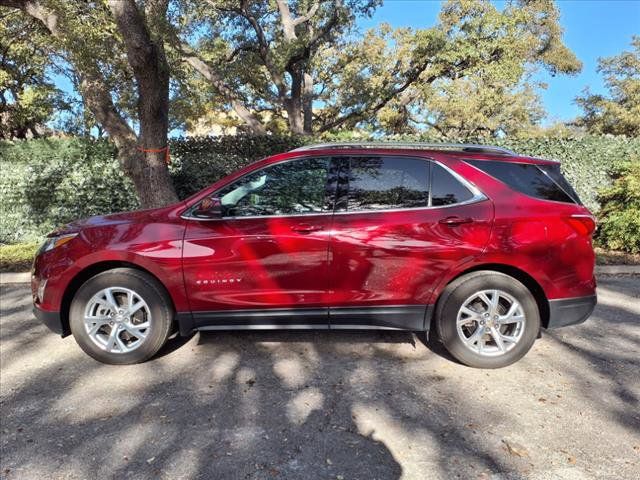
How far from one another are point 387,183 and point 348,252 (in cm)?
66

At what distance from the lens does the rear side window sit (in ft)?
11.9

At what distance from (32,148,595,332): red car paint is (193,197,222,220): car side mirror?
0.19 feet

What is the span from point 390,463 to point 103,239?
2.71 metres

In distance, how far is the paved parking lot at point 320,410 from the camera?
2521mm

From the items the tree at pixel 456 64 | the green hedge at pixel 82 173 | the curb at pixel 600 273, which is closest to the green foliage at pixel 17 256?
the curb at pixel 600 273

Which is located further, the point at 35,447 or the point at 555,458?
the point at 35,447

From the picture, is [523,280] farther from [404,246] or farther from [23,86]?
[23,86]

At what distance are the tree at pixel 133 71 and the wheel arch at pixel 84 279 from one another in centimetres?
436

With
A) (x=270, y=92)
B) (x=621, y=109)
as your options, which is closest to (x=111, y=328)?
(x=270, y=92)

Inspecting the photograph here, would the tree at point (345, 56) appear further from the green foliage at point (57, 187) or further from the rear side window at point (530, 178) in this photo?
the rear side window at point (530, 178)

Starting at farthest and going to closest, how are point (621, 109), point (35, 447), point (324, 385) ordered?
1. point (621, 109)
2. point (324, 385)
3. point (35, 447)

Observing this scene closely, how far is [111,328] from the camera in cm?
373

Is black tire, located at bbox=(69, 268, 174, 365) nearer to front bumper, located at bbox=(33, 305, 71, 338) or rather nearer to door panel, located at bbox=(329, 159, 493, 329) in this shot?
front bumper, located at bbox=(33, 305, 71, 338)

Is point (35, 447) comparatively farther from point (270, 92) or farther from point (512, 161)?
point (270, 92)
